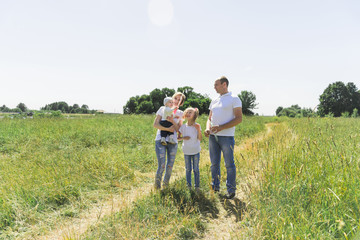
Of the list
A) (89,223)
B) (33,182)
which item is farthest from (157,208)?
(33,182)

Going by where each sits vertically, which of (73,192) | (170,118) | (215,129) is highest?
(170,118)

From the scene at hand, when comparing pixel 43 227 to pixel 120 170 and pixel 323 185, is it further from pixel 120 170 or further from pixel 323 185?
pixel 323 185

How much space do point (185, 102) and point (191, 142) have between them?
48118mm

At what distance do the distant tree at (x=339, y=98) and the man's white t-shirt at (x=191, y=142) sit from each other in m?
60.4

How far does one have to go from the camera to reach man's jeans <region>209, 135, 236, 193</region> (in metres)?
3.70

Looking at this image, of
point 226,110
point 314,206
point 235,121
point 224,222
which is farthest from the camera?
point 226,110

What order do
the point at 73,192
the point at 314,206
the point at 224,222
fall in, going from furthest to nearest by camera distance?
the point at 73,192 → the point at 224,222 → the point at 314,206

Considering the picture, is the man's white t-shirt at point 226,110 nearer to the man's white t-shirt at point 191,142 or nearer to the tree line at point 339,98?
the man's white t-shirt at point 191,142

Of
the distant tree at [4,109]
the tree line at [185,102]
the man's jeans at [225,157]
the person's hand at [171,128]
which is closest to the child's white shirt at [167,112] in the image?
the person's hand at [171,128]

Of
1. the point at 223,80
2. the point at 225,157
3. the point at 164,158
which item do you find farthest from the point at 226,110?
the point at 164,158

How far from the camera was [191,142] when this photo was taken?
12.4 ft

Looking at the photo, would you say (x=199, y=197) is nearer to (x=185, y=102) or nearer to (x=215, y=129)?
(x=215, y=129)

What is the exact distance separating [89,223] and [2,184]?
2.32 metres

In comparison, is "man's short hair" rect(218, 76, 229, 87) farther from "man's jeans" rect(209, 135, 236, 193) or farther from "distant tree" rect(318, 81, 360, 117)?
"distant tree" rect(318, 81, 360, 117)
